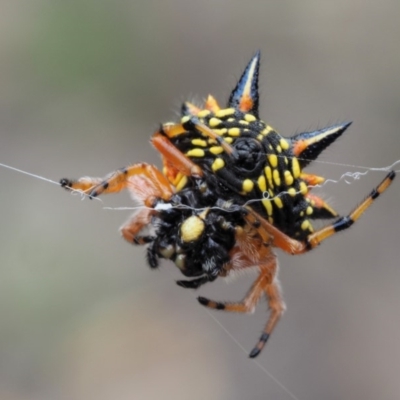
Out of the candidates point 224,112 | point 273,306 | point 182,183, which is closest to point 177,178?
point 182,183

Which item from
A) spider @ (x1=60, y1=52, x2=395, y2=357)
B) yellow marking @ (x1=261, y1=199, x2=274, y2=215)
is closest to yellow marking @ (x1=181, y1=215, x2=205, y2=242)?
spider @ (x1=60, y1=52, x2=395, y2=357)

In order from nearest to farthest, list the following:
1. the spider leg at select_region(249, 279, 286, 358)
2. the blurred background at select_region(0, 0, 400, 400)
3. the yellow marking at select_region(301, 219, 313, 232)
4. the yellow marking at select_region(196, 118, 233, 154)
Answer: the yellow marking at select_region(196, 118, 233, 154) → the yellow marking at select_region(301, 219, 313, 232) → the spider leg at select_region(249, 279, 286, 358) → the blurred background at select_region(0, 0, 400, 400)

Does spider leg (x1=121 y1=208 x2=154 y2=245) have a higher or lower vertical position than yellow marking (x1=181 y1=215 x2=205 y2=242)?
lower

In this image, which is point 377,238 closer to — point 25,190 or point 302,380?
point 302,380

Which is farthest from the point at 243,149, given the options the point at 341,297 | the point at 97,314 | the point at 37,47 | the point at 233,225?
the point at 37,47

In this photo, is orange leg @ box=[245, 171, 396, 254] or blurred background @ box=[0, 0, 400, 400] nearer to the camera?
orange leg @ box=[245, 171, 396, 254]

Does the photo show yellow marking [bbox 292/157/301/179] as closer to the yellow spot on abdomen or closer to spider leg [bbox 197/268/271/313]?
the yellow spot on abdomen

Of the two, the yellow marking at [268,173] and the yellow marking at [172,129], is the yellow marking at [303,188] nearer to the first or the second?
the yellow marking at [268,173]
